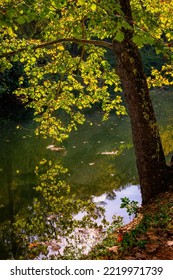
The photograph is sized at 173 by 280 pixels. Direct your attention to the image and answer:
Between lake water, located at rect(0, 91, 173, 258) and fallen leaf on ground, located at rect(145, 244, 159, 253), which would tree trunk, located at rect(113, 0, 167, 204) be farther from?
fallen leaf on ground, located at rect(145, 244, 159, 253)

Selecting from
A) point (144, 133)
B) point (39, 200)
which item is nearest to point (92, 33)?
point (144, 133)

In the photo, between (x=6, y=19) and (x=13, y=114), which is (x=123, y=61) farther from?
(x=13, y=114)

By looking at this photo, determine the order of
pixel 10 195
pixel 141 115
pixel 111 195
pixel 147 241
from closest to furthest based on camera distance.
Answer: pixel 147 241
pixel 141 115
pixel 111 195
pixel 10 195

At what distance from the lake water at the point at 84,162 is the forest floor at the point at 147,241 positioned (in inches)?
94.3

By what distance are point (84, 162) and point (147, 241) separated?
37.1 ft

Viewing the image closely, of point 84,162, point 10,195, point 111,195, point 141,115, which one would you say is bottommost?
point 84,162

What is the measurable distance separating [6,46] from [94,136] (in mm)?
13931

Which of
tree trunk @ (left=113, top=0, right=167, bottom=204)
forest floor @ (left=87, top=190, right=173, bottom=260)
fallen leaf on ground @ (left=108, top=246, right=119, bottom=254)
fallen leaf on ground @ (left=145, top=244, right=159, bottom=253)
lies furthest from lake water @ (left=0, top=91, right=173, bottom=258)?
Answer: fallen leaf on ground @ (left=145, top=244, right=159, bottom=253)

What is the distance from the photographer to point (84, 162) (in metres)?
18.2

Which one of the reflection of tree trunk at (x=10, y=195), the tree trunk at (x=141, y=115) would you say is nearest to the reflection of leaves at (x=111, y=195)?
the tree trunk at (x=141, y=115)

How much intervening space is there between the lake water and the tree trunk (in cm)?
160

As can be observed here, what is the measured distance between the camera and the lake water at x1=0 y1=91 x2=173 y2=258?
13328 mm

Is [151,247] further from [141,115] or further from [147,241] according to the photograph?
[141,115]

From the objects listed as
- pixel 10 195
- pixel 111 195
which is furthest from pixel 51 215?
pixel 10 195
